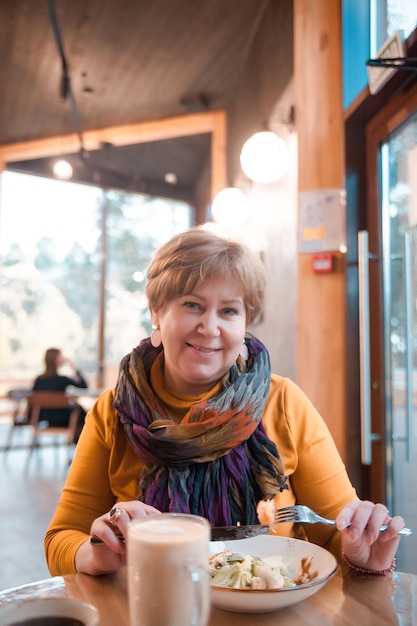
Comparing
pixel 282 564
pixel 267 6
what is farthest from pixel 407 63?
pixel 267 6

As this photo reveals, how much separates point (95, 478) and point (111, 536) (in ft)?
1.38

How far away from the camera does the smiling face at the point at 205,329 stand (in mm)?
1365

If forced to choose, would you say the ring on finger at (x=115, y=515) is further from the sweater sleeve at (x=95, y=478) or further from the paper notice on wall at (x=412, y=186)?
the paper notice on wall at (x=412, y=186)

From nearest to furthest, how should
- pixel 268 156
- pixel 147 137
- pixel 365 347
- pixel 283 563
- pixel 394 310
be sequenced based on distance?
1. pixel 283 563
2. pixel 365 347
3. pixel 394 310
4. pixel 268 156
5. pixel 147 137

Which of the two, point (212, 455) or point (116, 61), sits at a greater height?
point (116, 61)

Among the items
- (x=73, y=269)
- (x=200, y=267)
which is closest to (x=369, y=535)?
(x=200, y=267)

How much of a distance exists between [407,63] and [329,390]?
4.89ft

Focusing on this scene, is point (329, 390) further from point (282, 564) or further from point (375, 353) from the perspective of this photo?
point (282, 564)

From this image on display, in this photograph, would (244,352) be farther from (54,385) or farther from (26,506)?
(54,385)

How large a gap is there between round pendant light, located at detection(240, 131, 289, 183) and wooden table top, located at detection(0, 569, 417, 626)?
2.86m

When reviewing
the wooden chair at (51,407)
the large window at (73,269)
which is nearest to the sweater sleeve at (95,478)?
the wooden chair at (51,407)

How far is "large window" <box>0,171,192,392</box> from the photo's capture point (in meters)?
8.77

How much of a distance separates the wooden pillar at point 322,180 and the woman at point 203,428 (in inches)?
50.3

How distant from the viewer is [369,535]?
3.37 ft
